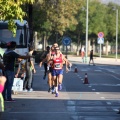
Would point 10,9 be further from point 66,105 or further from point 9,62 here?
point 66,105

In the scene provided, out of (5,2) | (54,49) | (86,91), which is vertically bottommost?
(86,91)

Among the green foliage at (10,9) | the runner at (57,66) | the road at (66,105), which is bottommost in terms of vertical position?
the road at (66,105)

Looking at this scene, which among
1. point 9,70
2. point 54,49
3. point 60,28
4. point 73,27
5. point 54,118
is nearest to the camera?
point 54,118

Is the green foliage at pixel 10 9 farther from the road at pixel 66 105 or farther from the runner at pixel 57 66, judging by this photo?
the runner at pixel 57 66

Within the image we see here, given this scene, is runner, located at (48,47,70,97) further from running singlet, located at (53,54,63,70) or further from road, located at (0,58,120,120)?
road, located at (0,58,120,120)

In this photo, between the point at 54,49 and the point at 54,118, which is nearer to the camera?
the point at 54,118

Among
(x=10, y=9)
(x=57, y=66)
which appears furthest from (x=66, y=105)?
(x=10, y=9)

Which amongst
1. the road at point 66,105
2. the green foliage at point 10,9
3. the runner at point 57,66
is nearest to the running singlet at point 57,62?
the runner at point 57,66

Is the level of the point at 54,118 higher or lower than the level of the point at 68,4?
lower

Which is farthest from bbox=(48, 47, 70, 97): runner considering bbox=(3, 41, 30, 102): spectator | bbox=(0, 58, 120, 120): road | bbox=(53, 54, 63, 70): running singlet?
bbox=(3, 41, 30, 102): spectator

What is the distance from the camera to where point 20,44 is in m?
31.8

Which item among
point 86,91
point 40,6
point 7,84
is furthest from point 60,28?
point 7,84

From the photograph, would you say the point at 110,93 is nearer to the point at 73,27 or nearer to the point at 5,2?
the point at 5,2

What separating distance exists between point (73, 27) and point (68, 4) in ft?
113
